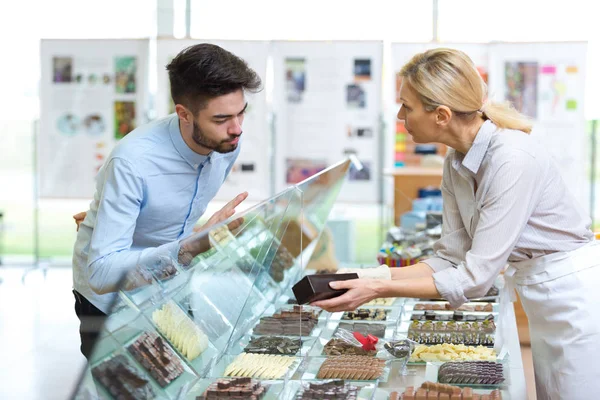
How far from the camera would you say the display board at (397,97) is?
8539 mm

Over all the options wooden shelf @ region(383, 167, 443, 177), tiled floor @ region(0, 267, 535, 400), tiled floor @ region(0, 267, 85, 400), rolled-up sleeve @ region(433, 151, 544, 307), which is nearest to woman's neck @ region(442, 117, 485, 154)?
rolled-up sleeve @ region(433, 151, 544, 307)

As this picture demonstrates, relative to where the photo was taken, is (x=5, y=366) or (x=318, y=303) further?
(x=5, y=366)

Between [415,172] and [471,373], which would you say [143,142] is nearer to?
[471,373]

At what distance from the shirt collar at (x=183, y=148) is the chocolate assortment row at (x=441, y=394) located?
942 mm

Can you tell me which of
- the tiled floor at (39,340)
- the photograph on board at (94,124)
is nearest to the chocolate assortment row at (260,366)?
the tiled floor at (39,340)

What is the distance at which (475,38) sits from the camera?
371 inches

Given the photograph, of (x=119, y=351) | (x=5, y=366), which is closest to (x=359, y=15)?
(x=5, y=366)

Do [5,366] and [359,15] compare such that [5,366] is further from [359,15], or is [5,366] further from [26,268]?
[359,15]

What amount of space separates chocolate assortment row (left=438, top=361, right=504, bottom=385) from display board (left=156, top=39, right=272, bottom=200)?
19.8 feet

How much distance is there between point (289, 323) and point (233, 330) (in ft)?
1.14

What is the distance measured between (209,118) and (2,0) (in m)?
8.10

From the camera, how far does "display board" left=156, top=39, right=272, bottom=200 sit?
859 centimetres

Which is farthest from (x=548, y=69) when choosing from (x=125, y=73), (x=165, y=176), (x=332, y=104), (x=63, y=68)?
(x=165, y=176)

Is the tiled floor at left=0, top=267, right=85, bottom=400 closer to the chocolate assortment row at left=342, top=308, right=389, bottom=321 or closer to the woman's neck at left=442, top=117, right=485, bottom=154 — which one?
the chocolate assortment row at left=342, top=308, right=389, bottom=321
